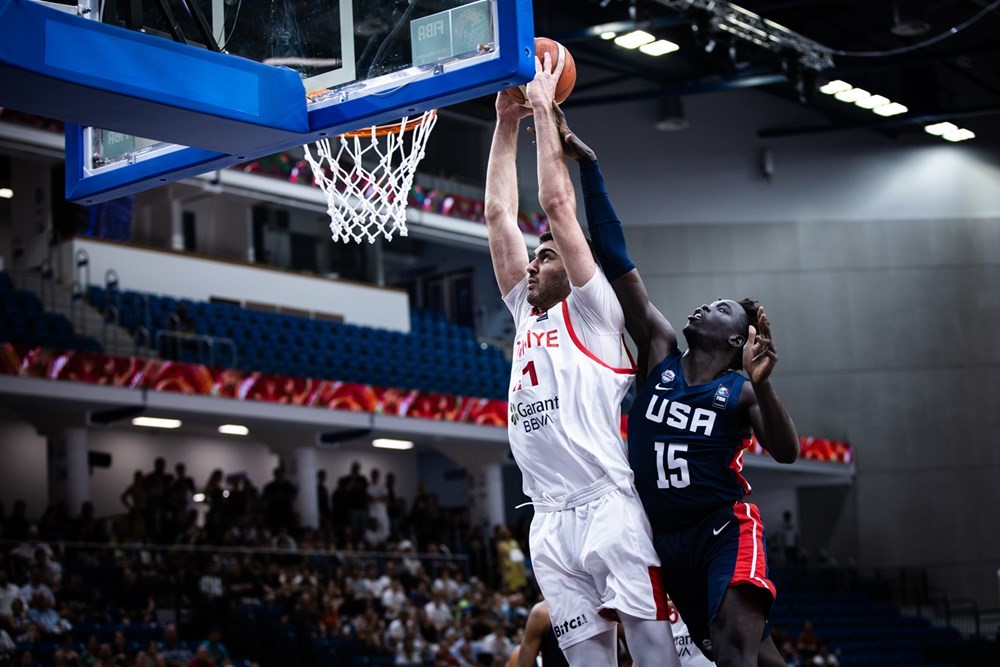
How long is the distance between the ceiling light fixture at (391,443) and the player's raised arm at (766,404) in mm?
20669

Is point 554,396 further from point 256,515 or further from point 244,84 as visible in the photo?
point 256,515

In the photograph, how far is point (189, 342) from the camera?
22.3 meters

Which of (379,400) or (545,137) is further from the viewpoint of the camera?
(379,400)

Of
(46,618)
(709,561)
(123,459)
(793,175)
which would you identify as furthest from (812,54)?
(709,561)

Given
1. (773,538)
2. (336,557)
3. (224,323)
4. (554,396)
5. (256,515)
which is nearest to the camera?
(554,396)

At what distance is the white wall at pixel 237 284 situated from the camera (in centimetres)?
2462

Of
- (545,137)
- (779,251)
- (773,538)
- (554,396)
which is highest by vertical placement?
(779,251)

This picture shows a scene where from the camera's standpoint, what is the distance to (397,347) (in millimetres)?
25828

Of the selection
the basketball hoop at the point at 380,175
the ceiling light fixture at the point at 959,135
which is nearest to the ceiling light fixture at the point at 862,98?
the ceiling light fixture at the point at 959,135

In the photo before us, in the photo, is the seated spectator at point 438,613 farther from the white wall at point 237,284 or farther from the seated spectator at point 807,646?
the white wall at point 237,284

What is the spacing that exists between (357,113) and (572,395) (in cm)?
144

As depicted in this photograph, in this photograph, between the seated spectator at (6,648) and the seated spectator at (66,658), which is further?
the seated spectator at (6,648)

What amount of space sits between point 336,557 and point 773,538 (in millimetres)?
15421

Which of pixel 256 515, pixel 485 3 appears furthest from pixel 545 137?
pixel 256 515
